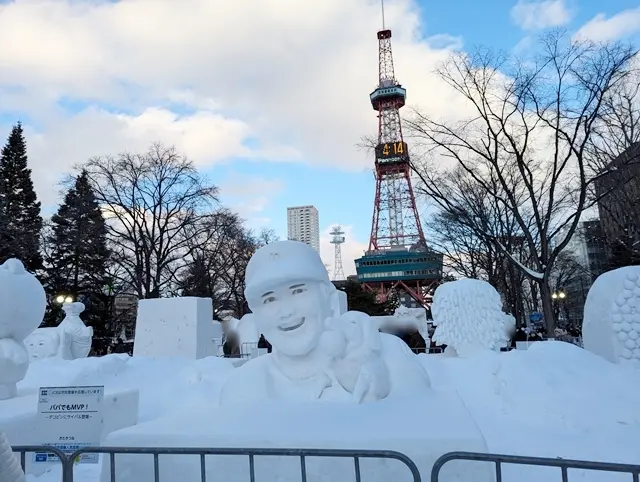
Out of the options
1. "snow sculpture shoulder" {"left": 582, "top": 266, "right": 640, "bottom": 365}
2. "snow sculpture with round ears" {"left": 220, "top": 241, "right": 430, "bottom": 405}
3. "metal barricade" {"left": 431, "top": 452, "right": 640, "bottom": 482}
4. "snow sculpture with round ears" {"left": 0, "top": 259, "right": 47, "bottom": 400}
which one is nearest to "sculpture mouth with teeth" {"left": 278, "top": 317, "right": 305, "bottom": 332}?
"snow sculpture with round ears" {"left": 220, "top": 241, "right": 430, "bottom": 405}

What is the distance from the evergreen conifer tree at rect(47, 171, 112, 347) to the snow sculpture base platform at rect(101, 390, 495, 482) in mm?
20495

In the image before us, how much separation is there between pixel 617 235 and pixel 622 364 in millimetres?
10653

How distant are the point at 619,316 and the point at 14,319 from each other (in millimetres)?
8209

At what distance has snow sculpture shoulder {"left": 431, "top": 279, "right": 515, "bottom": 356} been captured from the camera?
31.8 ft

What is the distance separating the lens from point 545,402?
5.16m

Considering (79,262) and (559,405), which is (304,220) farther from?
(559,405)

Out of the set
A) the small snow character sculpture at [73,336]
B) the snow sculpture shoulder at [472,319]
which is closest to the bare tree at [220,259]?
the small snow character sculpture at [73,336]

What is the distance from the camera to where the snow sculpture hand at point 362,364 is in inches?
150

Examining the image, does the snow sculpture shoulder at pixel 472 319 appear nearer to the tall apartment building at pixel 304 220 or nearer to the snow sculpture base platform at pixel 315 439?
the snow sculpture base platform at pixel 315 439

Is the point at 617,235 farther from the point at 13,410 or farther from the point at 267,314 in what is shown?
the point at 13,410

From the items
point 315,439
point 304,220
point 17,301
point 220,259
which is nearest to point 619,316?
point 315,439

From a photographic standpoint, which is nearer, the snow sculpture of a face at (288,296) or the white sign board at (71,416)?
the snow sculpture of a face at (288,296)

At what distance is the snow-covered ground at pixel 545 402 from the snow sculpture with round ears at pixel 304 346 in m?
0.41

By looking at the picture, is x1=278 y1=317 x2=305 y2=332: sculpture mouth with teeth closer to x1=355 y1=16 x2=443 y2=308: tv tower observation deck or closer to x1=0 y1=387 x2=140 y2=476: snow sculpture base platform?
x1=0 y1=387 x2=140 y2=476: snow sculpture base platform
